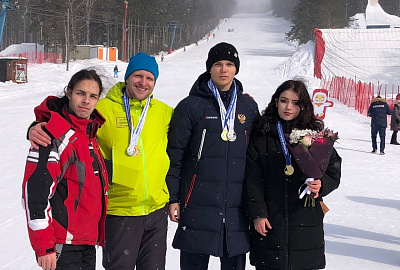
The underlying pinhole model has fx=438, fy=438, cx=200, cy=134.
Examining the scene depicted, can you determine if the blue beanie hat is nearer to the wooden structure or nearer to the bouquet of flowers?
the bouquet of flowers

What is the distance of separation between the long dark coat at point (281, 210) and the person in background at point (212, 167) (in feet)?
0.44

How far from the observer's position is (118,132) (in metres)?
2.95

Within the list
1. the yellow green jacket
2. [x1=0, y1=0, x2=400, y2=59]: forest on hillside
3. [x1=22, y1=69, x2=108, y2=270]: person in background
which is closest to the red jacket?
[x1=22, y1=69, x2=108, y2=270]: person in background

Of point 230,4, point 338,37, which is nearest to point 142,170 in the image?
point 338,37

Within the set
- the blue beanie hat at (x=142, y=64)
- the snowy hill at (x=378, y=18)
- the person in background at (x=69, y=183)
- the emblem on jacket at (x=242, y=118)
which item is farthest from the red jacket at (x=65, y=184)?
the snowy hill at (x=378, y=18)

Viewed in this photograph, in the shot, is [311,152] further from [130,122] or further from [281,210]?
[130,122]

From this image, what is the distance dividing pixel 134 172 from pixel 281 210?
1.00 metres

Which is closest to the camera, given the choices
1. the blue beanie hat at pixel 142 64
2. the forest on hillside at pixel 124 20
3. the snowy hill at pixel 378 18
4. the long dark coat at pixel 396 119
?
the blue beanie hat at pixel 142 64

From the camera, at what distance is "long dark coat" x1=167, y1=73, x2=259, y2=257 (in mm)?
2977

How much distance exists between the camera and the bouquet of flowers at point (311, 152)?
2.73 m

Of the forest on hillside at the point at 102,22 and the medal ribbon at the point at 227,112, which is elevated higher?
the forest on hillside at the point at 102,22

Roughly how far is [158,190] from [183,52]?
52.4m

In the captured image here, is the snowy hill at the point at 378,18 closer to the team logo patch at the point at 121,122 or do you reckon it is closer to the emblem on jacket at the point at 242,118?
the emblem on jacket at the point at 242,118

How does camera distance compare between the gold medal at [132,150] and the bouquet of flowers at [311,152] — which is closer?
the bouquet of flowers at [311,152]
